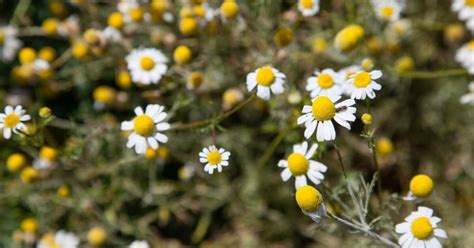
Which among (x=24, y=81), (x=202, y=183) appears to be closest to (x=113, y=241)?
(x=202, y=183)

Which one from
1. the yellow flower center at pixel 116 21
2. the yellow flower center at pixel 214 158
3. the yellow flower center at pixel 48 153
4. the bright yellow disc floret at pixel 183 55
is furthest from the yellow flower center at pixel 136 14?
the yellow flower center at pixel 214 158

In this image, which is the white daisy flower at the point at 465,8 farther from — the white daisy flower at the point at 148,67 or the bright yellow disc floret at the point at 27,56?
the bright yellow disc floret at the point at 27,56

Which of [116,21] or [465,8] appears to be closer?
[116,21]

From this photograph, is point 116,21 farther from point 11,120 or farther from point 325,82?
point 325,82

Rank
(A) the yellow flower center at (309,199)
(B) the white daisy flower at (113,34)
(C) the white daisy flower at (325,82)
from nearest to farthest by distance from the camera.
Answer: (A) the yellow flower center at (309,199)
(C) the white daisy flower at (325,82)
(B) the white daisy flower at (113,34)

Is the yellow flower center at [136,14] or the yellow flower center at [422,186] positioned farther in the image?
the yellow flower center at [136,14]

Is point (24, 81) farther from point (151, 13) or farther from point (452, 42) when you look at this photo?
point (452, 42)

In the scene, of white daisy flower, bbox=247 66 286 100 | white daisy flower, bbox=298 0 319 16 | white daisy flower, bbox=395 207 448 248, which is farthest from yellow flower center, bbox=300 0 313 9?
white daisy flower, bbox=395 207 448 248

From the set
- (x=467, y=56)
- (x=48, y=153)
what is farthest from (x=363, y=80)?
(x=48, y=153)
